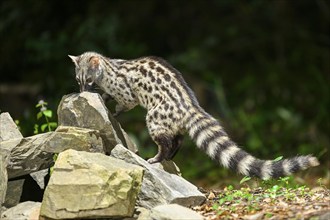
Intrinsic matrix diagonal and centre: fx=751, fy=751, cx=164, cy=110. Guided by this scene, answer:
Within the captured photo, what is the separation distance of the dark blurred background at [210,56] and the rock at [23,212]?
18.5 ft

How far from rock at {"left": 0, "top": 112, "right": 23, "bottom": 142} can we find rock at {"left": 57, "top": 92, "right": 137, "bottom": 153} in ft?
1.80

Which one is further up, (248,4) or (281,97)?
(248,4)

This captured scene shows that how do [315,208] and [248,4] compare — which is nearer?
[315,208]

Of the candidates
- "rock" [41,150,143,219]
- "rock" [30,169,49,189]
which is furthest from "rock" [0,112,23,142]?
"rock" [41,150,143,219]

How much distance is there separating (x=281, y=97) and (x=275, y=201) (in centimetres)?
1072

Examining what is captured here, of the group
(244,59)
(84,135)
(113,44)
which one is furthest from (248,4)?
(84,135)

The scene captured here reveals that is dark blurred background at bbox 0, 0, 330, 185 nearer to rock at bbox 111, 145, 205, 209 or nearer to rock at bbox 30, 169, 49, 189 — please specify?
rock at bbox 30, 169, 49, 189

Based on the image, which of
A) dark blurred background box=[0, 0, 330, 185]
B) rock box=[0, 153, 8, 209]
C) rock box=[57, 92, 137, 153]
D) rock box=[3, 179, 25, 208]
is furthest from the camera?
dark blurred background box=[0, 0, 330, 185]

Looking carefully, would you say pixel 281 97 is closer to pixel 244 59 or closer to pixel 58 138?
pixel 244 59

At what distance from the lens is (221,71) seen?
65.4 feet

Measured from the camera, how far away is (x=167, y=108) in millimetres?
8297

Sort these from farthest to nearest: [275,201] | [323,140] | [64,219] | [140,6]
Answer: [140,6]
[323,140]
[275,201]
[64,219]

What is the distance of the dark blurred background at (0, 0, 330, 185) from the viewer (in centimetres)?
1541

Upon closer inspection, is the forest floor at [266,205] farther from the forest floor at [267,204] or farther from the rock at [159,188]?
the rock at [159,188]
